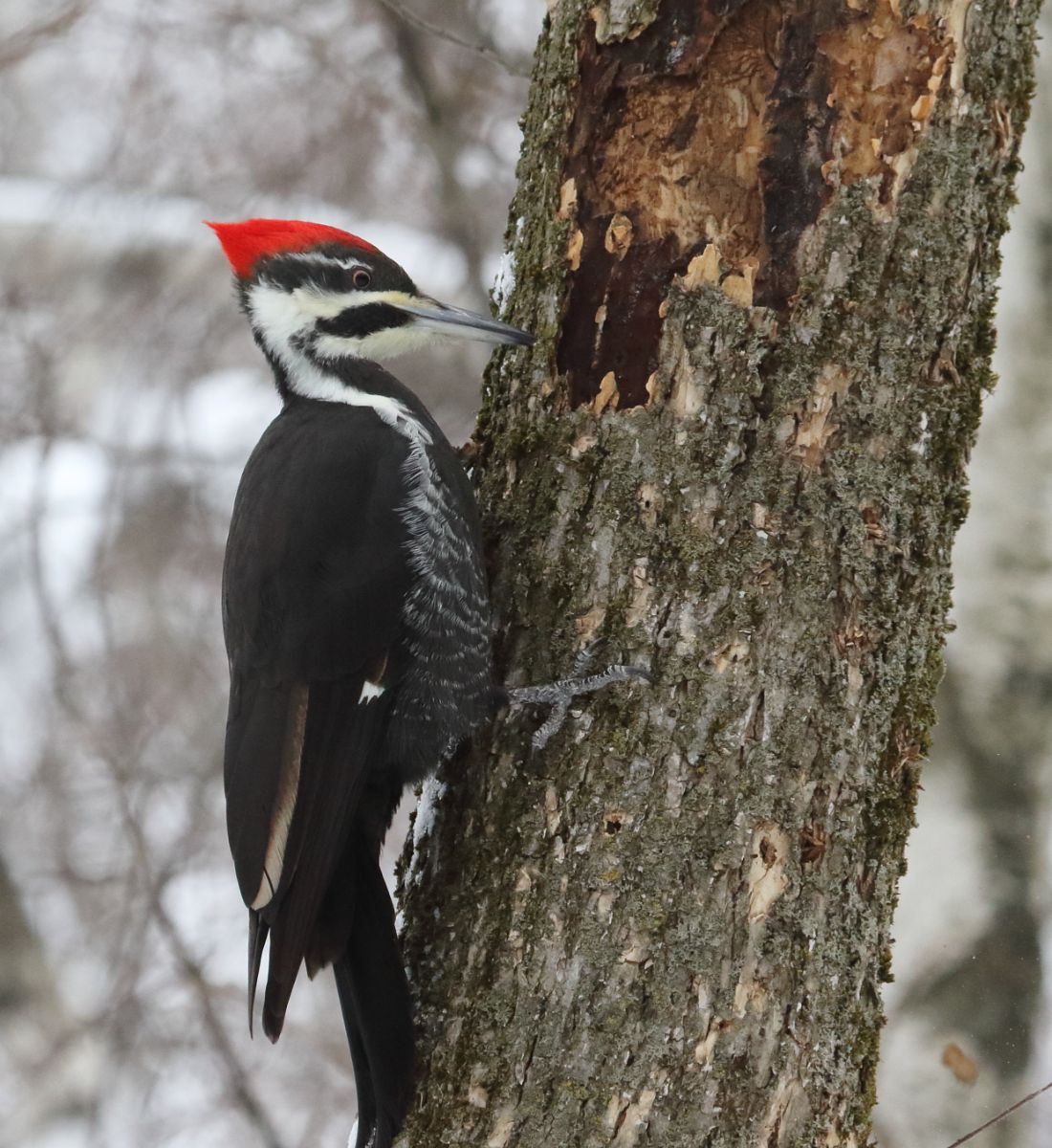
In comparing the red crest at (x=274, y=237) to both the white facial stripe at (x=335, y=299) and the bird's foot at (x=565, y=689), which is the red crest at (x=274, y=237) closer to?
the white facial stripe at (x=335, y=299)

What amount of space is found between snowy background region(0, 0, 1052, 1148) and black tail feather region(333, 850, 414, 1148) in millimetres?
2044

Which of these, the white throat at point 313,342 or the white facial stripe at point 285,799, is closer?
the white facial stripe at point 285,799

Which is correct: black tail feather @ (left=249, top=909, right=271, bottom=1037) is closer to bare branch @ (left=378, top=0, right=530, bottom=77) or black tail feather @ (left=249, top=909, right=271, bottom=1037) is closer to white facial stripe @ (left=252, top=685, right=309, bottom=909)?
white facial stripe @ (left=252, top=685, right=309, bottom=909)

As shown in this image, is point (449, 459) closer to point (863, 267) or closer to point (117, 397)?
point (863, 267)

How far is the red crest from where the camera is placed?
250 centimetres

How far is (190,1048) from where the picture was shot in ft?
15.0

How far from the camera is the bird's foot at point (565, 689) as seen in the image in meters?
1.89

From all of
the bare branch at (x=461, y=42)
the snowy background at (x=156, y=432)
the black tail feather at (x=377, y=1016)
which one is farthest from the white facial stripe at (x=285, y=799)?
the snowy background at (x=156, y=432)

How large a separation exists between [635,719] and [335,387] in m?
1.04

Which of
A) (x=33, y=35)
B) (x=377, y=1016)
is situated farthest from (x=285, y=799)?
(x=33, y=35)

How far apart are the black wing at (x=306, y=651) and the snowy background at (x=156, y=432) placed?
6.64 feet

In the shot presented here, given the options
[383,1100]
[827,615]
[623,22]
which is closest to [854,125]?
[623,22]

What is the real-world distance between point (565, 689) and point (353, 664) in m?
0.43

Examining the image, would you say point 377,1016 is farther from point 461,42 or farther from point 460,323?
point 461,42
